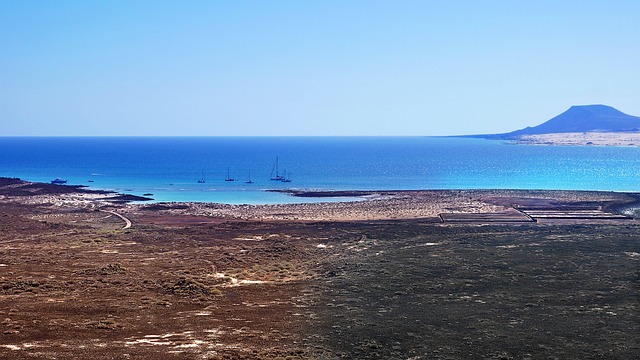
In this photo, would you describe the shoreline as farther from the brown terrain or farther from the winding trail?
the brown terrain

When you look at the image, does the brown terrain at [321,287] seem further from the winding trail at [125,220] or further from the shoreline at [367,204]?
the shoreline at [367,204]

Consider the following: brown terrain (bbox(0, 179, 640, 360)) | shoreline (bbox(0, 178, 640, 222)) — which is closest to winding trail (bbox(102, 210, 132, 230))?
brown terrain (bbox(0, 179, 640, 360))

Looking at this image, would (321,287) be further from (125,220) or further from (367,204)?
(367,204)

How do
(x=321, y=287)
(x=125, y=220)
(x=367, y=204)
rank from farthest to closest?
(x=367, y=204), (x=125, y=220), (x=321, y=287)

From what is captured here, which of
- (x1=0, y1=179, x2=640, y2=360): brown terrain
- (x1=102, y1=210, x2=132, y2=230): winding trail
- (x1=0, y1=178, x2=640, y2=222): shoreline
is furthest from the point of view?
(x1=0, y1=178, x2=640, y2=222): shoreline

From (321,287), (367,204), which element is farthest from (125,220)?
(321,287)

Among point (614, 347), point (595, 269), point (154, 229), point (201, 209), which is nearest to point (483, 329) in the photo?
point (614, 347)

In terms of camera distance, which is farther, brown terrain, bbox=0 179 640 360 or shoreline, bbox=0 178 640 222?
shoreline, bbox=0 178 640 222

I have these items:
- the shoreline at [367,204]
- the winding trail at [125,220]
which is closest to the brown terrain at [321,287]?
the winding trail at [125,220]

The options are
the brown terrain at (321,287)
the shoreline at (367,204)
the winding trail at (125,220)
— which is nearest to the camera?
the brown terrain at (321,287)
